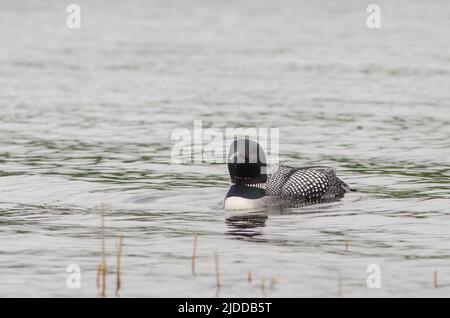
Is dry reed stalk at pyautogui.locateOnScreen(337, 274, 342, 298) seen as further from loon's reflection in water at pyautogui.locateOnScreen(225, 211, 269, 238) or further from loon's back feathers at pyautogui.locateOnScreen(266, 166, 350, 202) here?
loon's back feathers at pyautogui.locateOnScreen(266, 166, 350, 202)

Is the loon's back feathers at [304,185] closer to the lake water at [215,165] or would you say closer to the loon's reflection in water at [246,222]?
the lake water at [215,165]

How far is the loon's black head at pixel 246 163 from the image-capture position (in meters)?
13.0

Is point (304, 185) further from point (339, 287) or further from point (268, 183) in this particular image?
point (339, 287)

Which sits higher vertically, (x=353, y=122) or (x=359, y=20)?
(x=359, y=20)

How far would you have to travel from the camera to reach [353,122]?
63.1ft

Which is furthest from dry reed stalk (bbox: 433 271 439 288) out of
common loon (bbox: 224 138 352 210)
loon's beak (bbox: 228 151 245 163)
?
loon's beak (bbox: 228 151 245 163)

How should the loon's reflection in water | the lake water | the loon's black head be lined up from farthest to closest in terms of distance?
1. the loon's black head
2. the loon's reflection in water
3. the lake water

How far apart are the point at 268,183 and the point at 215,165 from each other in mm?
2591

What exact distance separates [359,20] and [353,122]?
19.3 metres

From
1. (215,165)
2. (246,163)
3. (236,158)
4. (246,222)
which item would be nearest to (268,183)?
(246,163)

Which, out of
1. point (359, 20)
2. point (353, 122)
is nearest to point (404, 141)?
point (353, 122)

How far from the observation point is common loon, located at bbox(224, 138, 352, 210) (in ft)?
42.6

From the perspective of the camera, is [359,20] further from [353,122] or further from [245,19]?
[353,122]

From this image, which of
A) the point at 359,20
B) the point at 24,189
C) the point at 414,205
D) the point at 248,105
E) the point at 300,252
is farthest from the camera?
the point at 359,20
